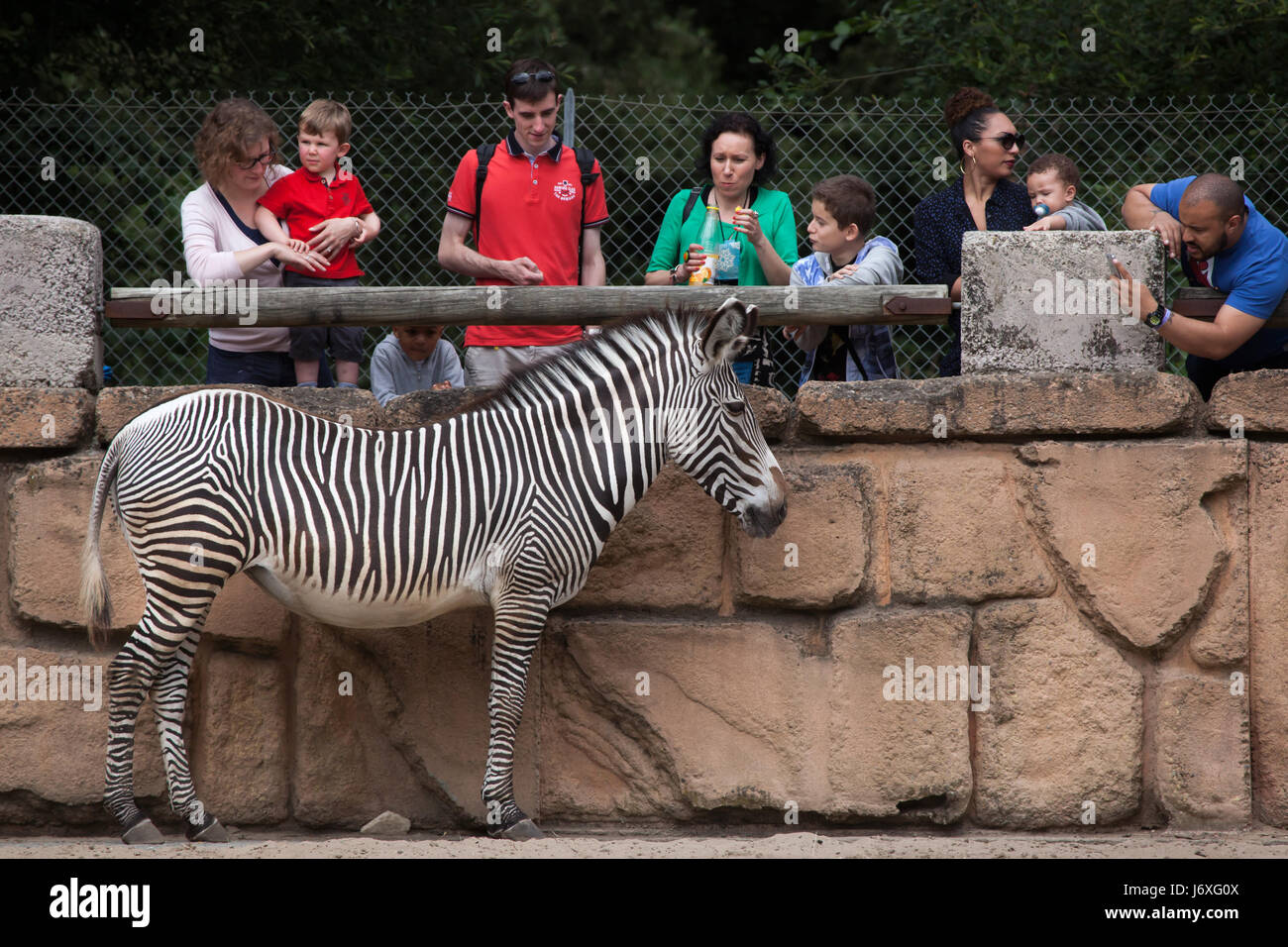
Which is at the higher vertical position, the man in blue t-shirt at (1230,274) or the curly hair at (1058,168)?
the curly hair at (1058,168)

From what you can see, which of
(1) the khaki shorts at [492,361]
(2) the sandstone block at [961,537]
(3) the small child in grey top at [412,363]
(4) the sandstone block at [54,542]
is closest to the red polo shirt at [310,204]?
(3) the small child in grey top at [412,363]

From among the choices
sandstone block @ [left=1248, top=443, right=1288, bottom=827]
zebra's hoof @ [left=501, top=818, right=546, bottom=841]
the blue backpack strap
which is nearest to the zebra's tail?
zebra's hoof @ [left=501, top=818, right=546, bottom=841]

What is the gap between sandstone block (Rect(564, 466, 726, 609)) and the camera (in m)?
4.98

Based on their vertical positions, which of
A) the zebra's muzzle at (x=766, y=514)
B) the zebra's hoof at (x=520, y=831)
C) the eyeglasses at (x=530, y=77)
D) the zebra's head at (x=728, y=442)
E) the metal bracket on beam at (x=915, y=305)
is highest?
the eyeglasses at (x=530, y=77)

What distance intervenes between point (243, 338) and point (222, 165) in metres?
0.63

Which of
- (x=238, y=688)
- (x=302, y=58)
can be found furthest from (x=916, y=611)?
(x=302, y=58)

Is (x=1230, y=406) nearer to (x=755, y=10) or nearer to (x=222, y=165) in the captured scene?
(x=222, y=165)

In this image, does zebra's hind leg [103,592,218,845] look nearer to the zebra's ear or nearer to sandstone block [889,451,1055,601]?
the zebra's ear

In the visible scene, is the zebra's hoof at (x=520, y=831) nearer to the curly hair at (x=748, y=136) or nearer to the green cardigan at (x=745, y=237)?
the green cardigan at (x=745, y=237)

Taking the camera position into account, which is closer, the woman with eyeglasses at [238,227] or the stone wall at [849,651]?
the stone wall at [849,651]

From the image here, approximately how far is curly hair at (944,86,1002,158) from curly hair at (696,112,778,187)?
0.71 metres

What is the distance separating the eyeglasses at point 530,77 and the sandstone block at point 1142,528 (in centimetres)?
222

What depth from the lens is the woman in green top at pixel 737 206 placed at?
5.55 metres

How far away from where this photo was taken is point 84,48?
9.62 metres
